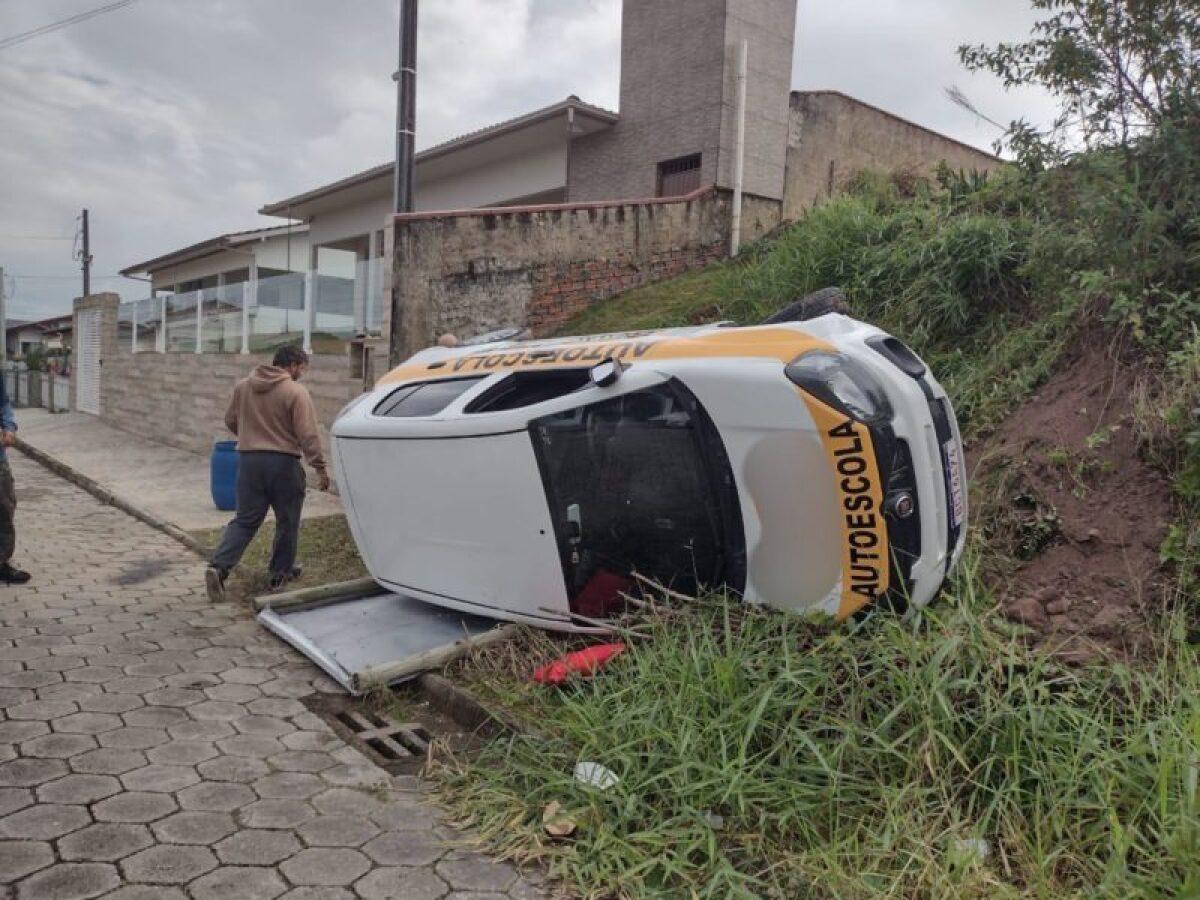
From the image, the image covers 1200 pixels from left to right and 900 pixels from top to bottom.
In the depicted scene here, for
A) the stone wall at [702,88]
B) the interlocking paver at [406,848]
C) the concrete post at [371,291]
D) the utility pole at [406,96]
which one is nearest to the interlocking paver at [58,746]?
the interlocking paver at [406,848]

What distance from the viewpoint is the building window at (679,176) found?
1189 cm

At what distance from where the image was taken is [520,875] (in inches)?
98.9

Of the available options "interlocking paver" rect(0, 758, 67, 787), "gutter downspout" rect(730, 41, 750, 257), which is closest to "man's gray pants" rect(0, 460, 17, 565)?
"interlocking paver" rect(0, 758, 67, 787)

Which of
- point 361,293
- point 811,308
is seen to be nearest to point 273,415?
point 811,308

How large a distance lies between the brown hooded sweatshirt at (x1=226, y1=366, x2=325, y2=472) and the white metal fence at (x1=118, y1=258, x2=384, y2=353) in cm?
326

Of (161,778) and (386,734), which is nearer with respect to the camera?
(161,778)

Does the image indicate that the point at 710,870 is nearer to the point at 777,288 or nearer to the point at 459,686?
the point at 459,686

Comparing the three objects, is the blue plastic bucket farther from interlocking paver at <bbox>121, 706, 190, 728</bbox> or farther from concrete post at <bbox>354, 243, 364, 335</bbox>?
interlocking paver at <bbox>121, 706, 190, 728</bbox>

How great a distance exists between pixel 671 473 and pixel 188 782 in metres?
2.14

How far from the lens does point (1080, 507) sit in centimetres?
368

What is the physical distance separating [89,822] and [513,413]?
2.15 meters

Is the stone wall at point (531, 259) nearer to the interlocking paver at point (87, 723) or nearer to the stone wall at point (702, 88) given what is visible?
the stone wall at point (702, 88)

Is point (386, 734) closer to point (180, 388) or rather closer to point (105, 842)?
point (105, 842)

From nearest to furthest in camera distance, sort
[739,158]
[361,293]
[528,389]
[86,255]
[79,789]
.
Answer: [79,789], [528,389], [361,293], [739,158], [86,255]
